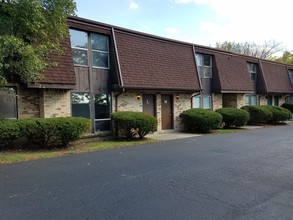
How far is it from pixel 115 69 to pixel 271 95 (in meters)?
19.2

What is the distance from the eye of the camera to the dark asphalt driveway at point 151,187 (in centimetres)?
415

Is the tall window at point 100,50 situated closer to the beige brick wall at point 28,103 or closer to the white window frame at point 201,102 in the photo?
the beige brick wall at point 28,103

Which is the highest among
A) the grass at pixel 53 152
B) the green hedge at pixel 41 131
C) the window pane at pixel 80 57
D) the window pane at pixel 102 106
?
the window pane at pixel 80 57

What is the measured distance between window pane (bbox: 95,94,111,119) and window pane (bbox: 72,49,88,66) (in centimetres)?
173

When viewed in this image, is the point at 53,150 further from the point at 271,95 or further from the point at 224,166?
the point at 271,95

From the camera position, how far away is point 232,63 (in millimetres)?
21422

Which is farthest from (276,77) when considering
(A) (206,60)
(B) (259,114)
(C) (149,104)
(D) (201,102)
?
(C) (149,104)

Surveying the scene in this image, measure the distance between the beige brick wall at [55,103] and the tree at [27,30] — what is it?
5.05 feet

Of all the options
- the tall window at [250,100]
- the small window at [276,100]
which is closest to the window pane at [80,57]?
the tall window at [250,100]

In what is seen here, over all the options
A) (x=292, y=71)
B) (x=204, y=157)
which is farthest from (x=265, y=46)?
(x=204, y=157)

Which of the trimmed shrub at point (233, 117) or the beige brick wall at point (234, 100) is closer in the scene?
the trimmed shrub at point (233, 117)

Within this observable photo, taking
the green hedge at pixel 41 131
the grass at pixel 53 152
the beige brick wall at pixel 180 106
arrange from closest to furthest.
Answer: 1. the grass at pixel 53 152
2. the green hedge at pixel 41 131
3. the beige brick wall at pixel 180 106

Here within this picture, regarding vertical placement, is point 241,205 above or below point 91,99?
below

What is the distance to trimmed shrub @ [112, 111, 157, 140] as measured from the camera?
12.2 m
